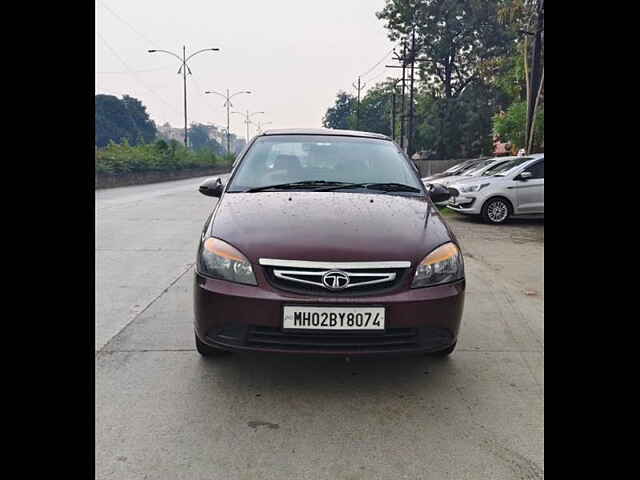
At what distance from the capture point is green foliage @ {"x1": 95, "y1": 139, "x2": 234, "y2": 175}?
2634 cm

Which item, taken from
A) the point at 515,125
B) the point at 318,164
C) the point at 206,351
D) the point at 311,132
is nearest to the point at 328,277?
the point at 206,351

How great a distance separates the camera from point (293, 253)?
9.70 ft

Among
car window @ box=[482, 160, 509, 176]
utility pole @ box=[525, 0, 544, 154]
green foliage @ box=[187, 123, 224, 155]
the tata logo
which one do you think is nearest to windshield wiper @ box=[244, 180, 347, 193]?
the tata logo

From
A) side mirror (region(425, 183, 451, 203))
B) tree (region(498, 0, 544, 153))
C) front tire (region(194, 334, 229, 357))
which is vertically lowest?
front tire (region(194, 334, 229, 357))

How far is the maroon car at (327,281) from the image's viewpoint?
289 cm

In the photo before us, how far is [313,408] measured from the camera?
300cm

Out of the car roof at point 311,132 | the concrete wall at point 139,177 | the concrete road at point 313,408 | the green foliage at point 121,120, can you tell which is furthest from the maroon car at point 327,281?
the green foliage at point 121,120

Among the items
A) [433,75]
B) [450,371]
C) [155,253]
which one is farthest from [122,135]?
[450,371]

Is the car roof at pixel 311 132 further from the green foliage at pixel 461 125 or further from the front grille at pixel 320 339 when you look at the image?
the green foliage at pixel 461 125

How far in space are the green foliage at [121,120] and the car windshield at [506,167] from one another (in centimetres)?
6684

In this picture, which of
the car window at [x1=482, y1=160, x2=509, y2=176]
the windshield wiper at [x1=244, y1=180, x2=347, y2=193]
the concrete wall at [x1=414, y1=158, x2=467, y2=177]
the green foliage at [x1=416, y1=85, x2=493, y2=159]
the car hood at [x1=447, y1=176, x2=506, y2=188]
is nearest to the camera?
the windshield wiper at [x1=244, y1=180, x2=347, y2=193]

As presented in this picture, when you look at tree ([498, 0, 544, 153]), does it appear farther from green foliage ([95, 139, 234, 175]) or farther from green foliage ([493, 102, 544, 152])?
green foliage ([95, 139, 234, 175])

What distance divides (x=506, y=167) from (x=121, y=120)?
75.1 meters

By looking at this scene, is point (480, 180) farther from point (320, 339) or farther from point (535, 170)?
point (320, 339)
